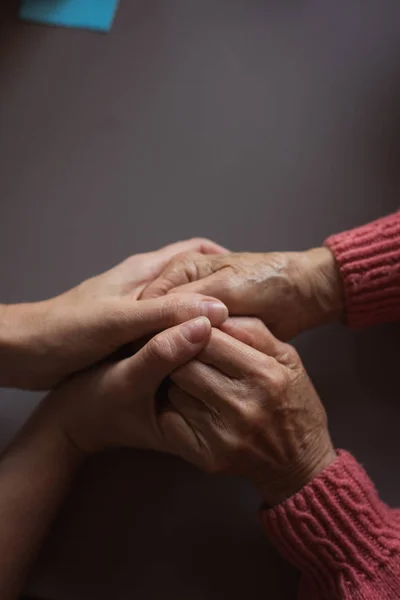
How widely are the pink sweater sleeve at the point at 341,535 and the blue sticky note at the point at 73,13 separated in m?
0.97

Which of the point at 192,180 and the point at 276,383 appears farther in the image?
the point at 192,180

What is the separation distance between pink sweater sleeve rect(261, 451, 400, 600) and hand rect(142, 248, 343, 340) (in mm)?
222

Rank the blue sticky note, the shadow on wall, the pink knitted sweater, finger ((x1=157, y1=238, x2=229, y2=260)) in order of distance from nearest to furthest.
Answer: the pink knitted sweater, the shadow on wall, finger ((x1=157, y1=238, x2=229, y2=260)), the blue sticky note

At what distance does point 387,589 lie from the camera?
0.70m

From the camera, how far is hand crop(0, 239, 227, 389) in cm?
78

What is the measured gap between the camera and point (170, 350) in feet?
2.35

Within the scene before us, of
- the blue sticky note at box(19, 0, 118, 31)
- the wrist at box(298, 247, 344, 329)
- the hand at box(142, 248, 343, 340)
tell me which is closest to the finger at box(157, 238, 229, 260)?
the hand at box(142, 248, 343, 340)

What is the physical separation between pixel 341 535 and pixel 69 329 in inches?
17.5

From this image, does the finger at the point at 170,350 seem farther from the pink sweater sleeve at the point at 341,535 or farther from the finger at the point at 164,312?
the pink sweater sleeve at the point at 341,535

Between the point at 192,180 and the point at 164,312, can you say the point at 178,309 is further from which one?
the point at 192,180

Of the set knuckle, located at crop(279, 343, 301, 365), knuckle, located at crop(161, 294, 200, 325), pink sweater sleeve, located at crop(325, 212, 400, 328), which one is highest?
pink sweater sleeve, located at crop(325, 212, 400, 328)

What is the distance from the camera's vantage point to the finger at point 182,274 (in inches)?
33.7

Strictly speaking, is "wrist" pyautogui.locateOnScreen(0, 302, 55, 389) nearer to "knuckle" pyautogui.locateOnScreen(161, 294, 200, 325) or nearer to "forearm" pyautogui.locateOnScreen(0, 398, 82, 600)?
"forearm" pyautogui.locateOnScreen(0, 398, 82, 600)

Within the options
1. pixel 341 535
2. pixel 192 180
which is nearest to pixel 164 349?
→ pixel 341 535
